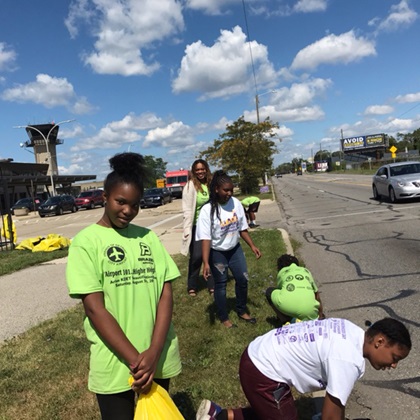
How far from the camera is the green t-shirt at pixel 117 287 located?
2.01 metres

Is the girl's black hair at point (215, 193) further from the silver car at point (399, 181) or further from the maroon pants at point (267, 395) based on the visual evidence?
the silver car at point (399, 181)

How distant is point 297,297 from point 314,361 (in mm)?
1656

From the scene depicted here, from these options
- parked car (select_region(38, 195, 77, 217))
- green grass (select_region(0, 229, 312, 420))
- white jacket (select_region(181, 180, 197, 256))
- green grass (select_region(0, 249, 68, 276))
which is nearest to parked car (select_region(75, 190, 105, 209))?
parked car (select_region(38, 195, 77, 217))

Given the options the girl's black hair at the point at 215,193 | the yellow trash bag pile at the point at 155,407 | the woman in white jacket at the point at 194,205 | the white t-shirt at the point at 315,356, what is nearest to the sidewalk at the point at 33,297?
the white t-shirt at the point at 315,356

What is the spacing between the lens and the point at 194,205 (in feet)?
19.6

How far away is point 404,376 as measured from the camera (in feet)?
11.6

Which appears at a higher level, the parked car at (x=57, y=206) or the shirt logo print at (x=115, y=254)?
the shirt logo print at (x=115, y=254)

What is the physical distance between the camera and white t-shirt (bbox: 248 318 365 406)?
206 cm

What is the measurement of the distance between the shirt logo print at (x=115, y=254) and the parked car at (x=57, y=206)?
3385 cm

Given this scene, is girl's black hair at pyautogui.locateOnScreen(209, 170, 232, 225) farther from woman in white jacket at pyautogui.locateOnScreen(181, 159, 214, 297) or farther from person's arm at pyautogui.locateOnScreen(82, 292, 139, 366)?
person's arm at pyautogui.locateOnScreen(82, 292, 139, 366)

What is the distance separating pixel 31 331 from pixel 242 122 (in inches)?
1115

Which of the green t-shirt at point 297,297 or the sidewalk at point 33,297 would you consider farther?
the sidewalk at point 33,297

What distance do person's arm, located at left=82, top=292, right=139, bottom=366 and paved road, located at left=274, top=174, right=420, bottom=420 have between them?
199 centimetres

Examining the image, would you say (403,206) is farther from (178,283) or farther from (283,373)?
(283,373)
